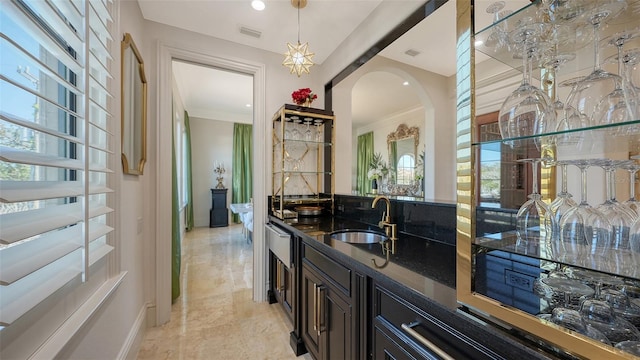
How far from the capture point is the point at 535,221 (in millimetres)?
796

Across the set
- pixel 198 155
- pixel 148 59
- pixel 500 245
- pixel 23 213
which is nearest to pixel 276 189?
pixel 148 59

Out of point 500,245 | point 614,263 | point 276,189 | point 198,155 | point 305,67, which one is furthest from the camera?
point 198,155

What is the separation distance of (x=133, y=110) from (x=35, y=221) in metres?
1.29

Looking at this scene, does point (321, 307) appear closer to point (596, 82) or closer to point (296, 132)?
point (596, 82)

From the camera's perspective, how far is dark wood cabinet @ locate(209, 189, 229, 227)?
6227mm

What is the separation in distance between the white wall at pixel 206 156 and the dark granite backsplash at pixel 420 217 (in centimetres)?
550

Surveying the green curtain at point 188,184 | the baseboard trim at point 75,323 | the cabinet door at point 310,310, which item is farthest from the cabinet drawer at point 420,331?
the green curtain at point 188,184

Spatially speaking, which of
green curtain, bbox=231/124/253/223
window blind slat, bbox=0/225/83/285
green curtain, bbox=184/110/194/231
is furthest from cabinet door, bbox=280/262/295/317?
green curtain, bbox=231/124/253/223

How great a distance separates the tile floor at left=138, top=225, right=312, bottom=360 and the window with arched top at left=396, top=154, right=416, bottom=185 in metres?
3.40

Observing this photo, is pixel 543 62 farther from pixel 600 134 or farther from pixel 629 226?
pixel 629 226

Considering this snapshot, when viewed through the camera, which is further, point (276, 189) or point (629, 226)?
point (276, 189)

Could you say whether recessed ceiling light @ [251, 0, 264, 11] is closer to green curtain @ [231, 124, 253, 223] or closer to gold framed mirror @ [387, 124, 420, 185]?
gold framed mirror @ [387, 124, 420, 185]

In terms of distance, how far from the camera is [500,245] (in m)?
0.71

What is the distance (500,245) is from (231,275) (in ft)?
10.6
